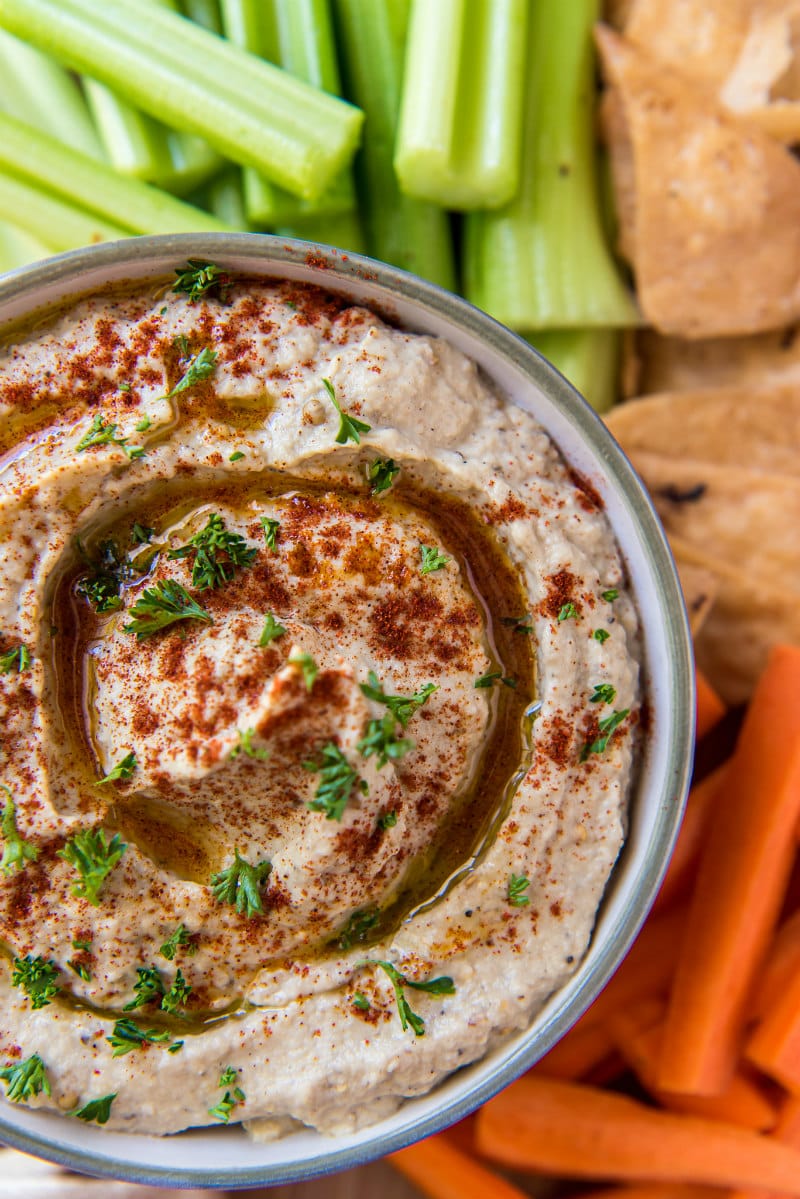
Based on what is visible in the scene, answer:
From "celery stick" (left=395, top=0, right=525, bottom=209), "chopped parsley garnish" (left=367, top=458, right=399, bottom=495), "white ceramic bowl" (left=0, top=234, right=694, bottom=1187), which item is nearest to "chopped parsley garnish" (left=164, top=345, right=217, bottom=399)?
"white ceramic bowl" (left=0, top=234, right=694, bottom=1187)

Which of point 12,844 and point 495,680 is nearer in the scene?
point 12,844

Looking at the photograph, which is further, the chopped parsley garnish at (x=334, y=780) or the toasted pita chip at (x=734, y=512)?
the toasted pita chip at (x=734, y=512)

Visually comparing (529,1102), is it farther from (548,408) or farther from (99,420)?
(99,420)

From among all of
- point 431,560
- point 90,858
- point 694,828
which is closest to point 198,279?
point 431,560

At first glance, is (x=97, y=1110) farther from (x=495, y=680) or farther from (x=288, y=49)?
(x=288, y=49)

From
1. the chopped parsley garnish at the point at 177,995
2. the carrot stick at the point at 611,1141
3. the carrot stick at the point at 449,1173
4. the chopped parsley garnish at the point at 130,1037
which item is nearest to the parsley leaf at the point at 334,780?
the chopped parsley garnish at the point at 177,995

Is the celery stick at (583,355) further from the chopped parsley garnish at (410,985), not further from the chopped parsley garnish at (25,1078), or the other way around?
the chopped parsley garnish at (25,1078)

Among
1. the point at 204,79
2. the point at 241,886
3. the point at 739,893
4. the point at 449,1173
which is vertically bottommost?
the point at 449,1173
